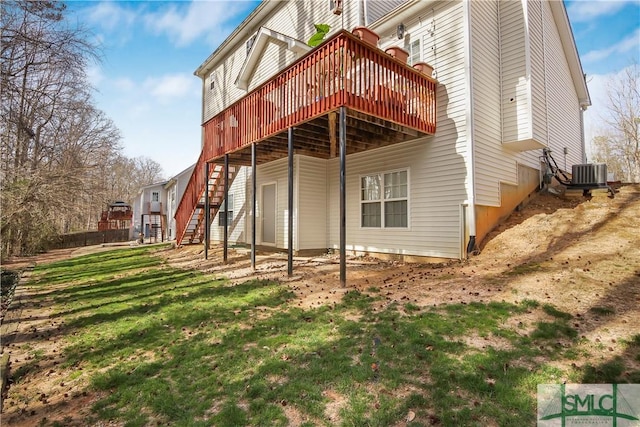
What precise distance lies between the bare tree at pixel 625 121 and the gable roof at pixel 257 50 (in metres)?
19.3

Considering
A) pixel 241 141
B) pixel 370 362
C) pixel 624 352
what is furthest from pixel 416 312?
pixel 241 141

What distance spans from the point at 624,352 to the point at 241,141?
8442mm

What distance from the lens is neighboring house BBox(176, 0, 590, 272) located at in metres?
6.49

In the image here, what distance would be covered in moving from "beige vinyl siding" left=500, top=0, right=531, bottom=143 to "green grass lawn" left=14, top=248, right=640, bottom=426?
571 cm

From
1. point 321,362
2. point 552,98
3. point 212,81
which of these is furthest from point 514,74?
point 212,81

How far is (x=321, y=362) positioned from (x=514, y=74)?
878 centimetres

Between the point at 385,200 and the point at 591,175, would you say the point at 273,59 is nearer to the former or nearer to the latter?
the point at 385,200

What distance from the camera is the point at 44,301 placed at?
6.37 m

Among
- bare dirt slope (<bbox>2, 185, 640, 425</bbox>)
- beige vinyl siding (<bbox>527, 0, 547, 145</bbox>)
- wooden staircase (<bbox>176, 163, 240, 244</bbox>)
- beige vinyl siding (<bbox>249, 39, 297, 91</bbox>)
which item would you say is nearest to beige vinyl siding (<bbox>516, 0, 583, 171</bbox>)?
beige vinyl siding (<bbox>527, 0, 547, 145</bbox>)


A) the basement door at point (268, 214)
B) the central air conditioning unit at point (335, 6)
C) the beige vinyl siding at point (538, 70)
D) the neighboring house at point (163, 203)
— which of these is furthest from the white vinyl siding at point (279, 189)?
the neighboring house at point (163, 203)

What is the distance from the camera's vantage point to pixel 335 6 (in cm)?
1043

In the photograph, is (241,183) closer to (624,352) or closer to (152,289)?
(152,289)

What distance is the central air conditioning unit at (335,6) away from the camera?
32.6 ft

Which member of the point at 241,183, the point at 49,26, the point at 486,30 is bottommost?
the point at 241,183
